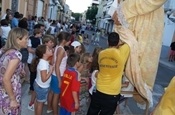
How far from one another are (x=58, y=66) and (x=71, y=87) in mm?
663

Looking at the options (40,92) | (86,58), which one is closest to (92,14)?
(86,58)

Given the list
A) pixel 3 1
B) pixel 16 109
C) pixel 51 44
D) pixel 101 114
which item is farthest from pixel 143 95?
pixel 3 1

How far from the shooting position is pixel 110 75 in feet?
11.3

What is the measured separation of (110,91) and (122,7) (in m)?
1.06

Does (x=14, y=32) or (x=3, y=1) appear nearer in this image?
(x=14, y=32)

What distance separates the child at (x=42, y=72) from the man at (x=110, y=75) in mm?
906

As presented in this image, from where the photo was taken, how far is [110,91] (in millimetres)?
3492

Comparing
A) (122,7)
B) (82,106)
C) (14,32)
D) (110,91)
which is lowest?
(82,106)

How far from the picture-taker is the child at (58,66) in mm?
4543

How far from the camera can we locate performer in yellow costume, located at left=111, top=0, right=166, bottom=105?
3.20m

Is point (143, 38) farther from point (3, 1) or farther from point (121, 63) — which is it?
point (3, 1)

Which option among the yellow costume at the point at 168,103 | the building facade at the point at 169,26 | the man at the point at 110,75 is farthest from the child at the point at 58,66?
the building facade at the point at 169,26

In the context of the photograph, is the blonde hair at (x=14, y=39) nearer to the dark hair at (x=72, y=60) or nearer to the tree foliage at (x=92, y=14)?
the dark hair at (x=72, y=60)

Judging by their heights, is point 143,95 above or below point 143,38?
below
